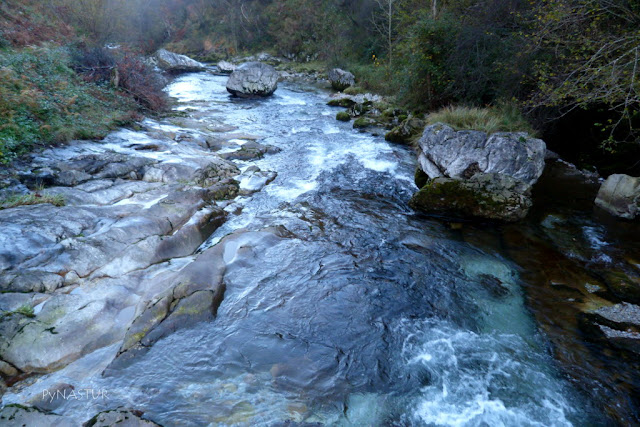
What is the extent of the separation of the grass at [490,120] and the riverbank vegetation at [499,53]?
20.8 inches

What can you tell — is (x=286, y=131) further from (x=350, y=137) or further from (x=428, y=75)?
(x=428, y=75)

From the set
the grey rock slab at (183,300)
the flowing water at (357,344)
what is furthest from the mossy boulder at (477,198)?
the grey rock slab at (183,300)

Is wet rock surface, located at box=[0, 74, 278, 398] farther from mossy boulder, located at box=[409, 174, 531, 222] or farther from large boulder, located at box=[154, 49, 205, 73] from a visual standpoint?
large boulder, located at box=[154, 49, 205, 73]

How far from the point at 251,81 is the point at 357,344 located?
22.1 m

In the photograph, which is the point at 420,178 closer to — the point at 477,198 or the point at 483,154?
the point at 483,154

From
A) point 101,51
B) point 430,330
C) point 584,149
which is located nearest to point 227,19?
point 101,51

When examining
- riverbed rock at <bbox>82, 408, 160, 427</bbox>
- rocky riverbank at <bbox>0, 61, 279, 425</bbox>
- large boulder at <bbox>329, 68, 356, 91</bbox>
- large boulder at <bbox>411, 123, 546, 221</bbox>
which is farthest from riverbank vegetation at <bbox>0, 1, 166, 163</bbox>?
large boulder at <bbox>329, 68, 356, 91</bbox>

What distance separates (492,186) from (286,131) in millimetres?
10451

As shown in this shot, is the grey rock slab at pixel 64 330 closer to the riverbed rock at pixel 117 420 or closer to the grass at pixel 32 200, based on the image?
the riverbed rock at pixel 117 420

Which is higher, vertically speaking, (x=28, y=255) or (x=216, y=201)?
(x=28, y=255)

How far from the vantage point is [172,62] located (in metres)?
32.3

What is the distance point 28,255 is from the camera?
592 cm

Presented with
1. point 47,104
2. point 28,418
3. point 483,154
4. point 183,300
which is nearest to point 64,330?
point 28,418

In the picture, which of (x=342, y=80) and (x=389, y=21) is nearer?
(x=389, y=21)
